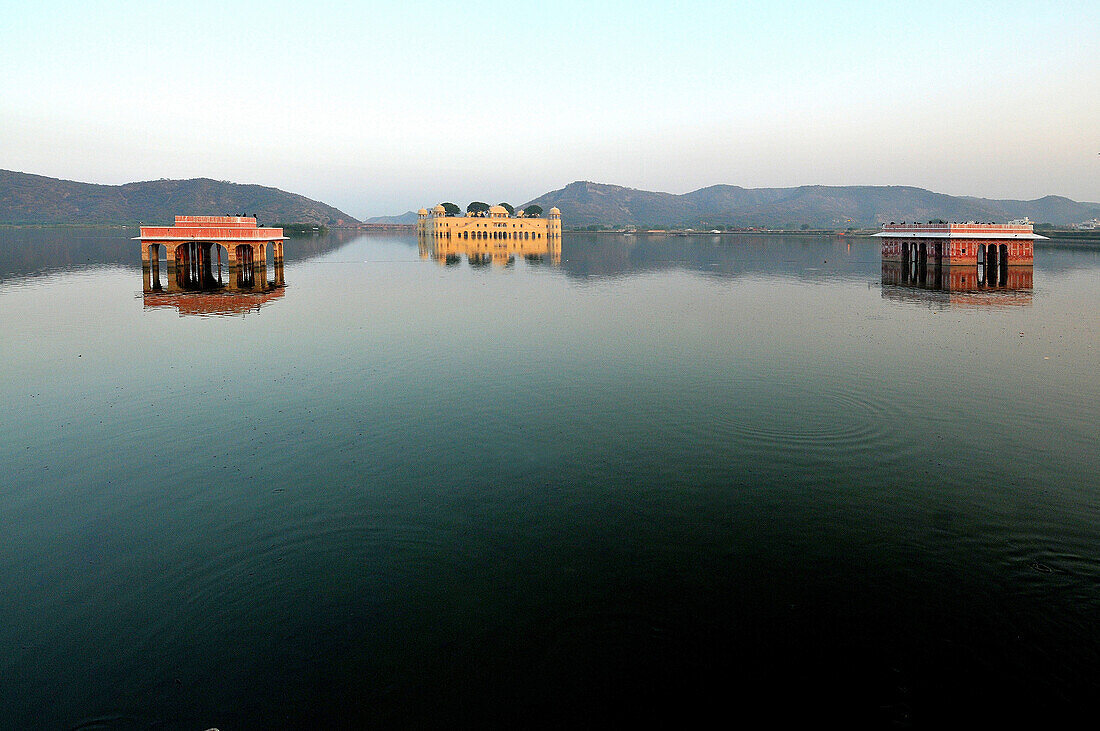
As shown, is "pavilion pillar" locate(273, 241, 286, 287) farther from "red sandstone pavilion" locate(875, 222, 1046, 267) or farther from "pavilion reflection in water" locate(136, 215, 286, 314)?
"red sandstone pavilion" locate(875, 222, 1046, 267)

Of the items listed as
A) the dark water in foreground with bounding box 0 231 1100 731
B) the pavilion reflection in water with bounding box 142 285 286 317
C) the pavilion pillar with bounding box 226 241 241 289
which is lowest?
the dark water in foreground with bounding box 0 231 1100 731

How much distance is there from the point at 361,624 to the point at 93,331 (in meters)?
34.0

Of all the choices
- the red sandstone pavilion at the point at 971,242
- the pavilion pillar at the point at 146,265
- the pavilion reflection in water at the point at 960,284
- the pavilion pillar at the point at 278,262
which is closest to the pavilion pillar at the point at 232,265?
the pavilion pillar at the point at 278,262

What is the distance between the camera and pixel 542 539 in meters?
13.1

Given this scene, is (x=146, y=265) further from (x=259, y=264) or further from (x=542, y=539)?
(x=542, y=539)

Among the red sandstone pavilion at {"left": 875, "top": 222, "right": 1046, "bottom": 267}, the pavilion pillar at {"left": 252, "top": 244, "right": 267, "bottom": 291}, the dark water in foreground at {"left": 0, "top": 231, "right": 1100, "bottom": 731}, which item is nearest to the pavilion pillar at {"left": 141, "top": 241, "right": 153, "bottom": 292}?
the pavilion pillar at {"left": 252, "top": 244, "right": 267, "bottom": 291}

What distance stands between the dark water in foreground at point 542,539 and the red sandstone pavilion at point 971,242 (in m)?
50.1

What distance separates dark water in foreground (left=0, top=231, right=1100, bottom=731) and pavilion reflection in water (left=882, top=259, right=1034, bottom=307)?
24.9m

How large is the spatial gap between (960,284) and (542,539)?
209ft

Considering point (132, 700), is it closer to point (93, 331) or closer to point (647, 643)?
point (647, 643)

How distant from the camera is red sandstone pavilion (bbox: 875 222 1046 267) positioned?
71.4 m

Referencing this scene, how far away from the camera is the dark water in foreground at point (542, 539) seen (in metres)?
9.12

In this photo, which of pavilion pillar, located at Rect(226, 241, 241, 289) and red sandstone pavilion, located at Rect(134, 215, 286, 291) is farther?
red sandstone pavilion, located at Rect(134, 215, 286, 291)

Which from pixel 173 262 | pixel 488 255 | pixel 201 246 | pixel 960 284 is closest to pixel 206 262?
pixel 201 246
